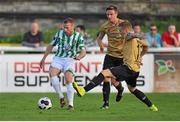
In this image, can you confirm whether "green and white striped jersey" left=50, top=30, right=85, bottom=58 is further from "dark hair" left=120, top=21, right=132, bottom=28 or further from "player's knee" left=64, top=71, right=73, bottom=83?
"dark hair" left=120, top=21, right=132, bottom=28

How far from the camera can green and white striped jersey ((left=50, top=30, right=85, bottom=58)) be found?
19125 millimetres

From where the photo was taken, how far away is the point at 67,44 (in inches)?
753

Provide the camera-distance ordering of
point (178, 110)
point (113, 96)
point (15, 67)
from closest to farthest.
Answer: point (178, 110)
point (113, 96)
point (15, 67)

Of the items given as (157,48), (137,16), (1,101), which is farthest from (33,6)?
(1,101)

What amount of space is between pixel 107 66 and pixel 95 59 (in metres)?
5.37

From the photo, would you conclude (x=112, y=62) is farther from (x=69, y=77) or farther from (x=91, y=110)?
(x=91, y=110)

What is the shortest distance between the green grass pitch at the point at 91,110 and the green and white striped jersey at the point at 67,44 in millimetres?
1164

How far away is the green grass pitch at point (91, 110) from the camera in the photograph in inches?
666

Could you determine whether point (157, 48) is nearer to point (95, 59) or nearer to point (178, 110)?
point (95, 59)

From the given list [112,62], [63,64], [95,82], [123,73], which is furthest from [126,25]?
[63,64]

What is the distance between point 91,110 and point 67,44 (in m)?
1.54

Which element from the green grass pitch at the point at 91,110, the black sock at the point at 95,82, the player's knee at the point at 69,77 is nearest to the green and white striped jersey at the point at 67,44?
the player's knee at the point at 69,77

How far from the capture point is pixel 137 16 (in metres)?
46.8

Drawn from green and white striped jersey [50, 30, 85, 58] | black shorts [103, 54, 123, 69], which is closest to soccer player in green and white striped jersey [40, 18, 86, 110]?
green and white striped jersey [50, 30, 85, 58]
